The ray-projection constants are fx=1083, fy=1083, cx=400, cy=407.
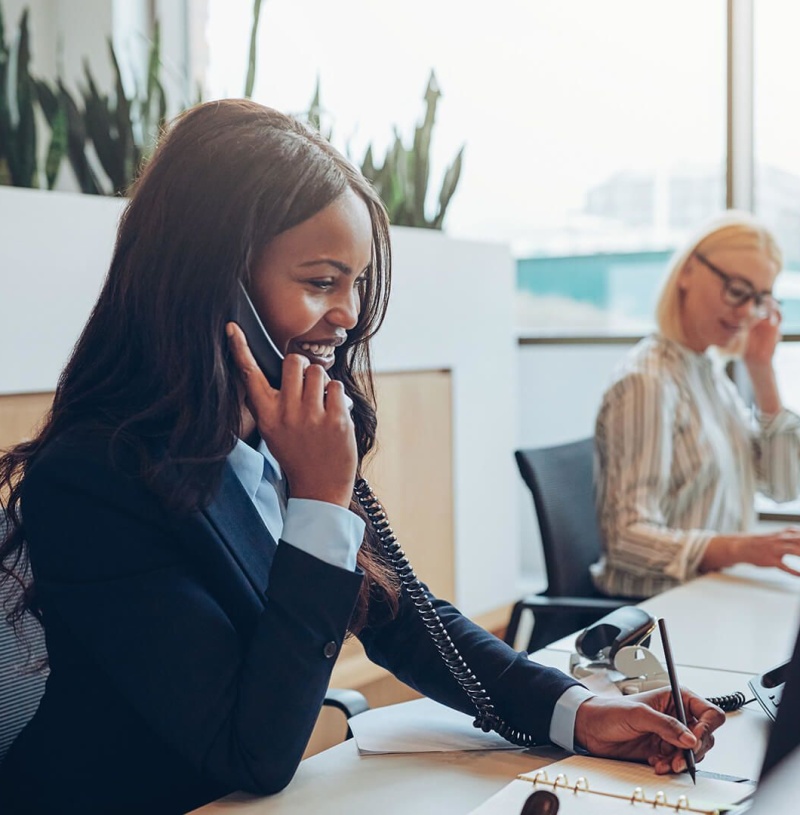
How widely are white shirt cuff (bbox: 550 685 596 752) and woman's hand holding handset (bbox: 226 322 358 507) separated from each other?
32cm

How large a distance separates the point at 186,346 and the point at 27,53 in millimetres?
1742

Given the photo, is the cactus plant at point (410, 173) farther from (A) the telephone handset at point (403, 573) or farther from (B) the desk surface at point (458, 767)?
(A) the telephone handset at point (403, 573)

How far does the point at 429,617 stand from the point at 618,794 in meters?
0.35

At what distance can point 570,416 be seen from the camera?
424cm

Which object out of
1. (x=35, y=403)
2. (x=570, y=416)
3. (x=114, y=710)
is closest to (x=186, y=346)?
(x=114, y=710)

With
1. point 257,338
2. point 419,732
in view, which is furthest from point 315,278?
point 419,732

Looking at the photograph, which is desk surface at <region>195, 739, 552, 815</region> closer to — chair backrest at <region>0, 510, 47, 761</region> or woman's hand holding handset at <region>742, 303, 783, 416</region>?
chair backrest at <region>0, 510, 47, 761</region>

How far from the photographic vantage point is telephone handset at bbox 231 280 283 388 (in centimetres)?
110

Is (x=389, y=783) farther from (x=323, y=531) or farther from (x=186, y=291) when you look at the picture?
(x=186, y=291)

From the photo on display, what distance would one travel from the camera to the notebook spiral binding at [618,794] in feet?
3.10

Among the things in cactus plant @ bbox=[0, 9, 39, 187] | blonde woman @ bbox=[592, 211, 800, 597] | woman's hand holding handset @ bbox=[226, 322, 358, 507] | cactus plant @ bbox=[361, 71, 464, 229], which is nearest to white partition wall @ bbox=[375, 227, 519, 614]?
cactus plant @ bbox=[361, 71, 464, 229]

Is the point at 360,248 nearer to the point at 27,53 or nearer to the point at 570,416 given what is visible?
the point at 27,53

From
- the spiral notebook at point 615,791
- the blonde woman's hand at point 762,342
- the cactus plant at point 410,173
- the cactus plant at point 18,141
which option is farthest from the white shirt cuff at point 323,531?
the cactus plant at point 410,173

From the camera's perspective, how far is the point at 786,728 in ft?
1.97
